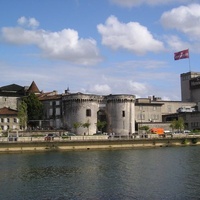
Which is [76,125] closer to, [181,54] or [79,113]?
[79,113]

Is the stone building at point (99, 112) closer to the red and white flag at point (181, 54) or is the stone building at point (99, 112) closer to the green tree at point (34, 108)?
the green tree at point (34, 108)

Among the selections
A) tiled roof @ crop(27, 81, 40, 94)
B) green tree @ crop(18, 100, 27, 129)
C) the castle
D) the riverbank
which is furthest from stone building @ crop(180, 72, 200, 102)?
green tree @ crop(18, 100, 27, 129)

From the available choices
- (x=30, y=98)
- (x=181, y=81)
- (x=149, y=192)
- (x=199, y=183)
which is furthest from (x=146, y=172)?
(x=181, y=81)

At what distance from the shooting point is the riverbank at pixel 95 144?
235ft

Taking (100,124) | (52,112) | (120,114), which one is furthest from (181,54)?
(52,112)

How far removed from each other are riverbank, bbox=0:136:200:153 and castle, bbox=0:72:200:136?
1597 cm

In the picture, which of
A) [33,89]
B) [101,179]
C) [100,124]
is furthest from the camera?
[33,89]

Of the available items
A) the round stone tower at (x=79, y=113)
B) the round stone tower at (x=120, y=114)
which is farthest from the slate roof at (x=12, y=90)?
the round stone tower at (x=120, y=114)

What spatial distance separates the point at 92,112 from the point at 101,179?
5771cm

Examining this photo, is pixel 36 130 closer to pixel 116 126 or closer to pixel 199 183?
pixel 116 126

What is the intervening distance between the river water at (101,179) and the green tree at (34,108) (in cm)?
4574

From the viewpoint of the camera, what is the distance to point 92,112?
317ft

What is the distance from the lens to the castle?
95.1 metres

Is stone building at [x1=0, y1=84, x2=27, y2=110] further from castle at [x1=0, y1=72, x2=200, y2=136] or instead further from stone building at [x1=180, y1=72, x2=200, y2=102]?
stone building at [x1=180, y1=72, x2=200, y2=102]
